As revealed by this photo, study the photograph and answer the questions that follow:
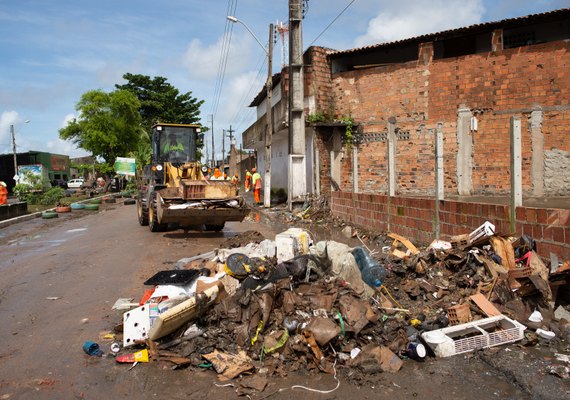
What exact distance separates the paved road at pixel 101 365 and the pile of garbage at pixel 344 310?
0.17 meters

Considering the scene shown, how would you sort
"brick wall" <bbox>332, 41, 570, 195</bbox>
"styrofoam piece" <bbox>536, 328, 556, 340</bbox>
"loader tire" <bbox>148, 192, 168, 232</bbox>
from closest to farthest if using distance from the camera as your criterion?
"styrofoam piece" <bbox>536, 328, 556, 340</bbox>, "loader tire" <bbox>148, 192, 168, 232</bbox>, "brick wall" <bbox>332, 41, 570, 195</bbox>

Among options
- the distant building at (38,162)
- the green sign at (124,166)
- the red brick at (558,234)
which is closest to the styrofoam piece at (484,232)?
the red brick at (558,234)

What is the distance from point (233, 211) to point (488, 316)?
24.4ft

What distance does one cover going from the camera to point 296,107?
17375mm

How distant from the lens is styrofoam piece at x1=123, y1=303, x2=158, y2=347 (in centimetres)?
435

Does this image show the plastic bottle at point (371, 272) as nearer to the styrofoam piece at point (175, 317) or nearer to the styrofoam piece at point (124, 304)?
the styrofoam piece at point (175, 317)

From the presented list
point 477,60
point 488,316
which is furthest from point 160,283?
point 477,60

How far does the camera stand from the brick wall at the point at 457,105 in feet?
49.2

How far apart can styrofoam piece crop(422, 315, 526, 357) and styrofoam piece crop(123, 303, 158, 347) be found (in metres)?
2.70

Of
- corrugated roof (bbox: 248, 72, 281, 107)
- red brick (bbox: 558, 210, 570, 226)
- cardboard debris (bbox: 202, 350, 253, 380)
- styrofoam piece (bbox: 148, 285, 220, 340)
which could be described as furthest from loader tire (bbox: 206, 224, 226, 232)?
corrugated roof (bbox: 248, 72, 281, 107)

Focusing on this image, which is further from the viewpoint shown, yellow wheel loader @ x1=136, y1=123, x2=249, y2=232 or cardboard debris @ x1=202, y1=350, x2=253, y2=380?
yellow wheel loader @ x1=136, y1=123, x2=249, y2=232

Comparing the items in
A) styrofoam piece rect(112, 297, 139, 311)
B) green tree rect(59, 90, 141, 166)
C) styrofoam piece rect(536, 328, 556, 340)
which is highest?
green tree rect(59, 90, 141, 166)

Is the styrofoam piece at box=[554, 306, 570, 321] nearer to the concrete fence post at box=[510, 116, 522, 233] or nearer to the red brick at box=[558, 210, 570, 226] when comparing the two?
the red brick at box=[558, 210, 570, 226]

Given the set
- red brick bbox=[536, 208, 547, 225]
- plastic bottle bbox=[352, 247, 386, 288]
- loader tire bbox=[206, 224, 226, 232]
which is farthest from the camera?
loader tire bbox=[206, 224, 226, 232]
